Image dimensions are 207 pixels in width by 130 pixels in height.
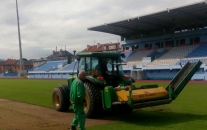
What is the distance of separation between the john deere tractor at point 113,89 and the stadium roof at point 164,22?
24.4m

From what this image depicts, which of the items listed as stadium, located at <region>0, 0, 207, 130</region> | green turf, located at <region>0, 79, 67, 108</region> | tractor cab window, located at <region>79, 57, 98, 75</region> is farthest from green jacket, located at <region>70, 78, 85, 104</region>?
green turf, located at <region>0, 79, 67, 108</region>

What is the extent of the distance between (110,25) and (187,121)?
1388 inches

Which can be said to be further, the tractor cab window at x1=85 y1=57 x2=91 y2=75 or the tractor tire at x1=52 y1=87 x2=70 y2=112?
the tractor tire at x1=52 y1=87 x2=70 y2=112

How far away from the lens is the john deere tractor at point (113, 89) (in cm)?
835

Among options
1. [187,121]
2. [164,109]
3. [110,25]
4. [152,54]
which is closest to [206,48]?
[152,54]

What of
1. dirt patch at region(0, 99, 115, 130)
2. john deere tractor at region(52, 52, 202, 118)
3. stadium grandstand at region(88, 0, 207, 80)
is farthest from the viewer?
stadium grandstand at region(88, 0, 207, 80)

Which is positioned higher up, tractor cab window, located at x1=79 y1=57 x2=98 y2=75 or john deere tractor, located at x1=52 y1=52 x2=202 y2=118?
tractor cab window, located at x1=79 y1=57 x2=98 y2=75

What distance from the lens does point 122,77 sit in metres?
10.2

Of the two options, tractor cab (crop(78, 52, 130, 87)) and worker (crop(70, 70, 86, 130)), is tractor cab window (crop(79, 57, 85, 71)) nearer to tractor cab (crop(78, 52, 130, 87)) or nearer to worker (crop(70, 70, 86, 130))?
tractor cab (crop(78, 52, 130, 87))

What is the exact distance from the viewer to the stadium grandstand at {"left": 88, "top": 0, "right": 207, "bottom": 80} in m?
35.5

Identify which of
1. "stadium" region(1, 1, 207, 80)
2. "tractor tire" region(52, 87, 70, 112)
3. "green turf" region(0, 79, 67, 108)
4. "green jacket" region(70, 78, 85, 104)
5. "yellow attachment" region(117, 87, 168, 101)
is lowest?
"green turf" region(0, 79, 67, 108)

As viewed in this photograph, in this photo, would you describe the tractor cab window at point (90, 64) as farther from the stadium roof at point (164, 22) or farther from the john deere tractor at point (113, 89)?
the stadium roof at point (164, 22)

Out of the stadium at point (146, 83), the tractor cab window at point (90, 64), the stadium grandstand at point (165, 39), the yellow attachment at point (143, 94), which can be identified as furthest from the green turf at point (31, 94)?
the stadium grandstand at point (165, 39)

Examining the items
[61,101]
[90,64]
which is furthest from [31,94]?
[90,64]
